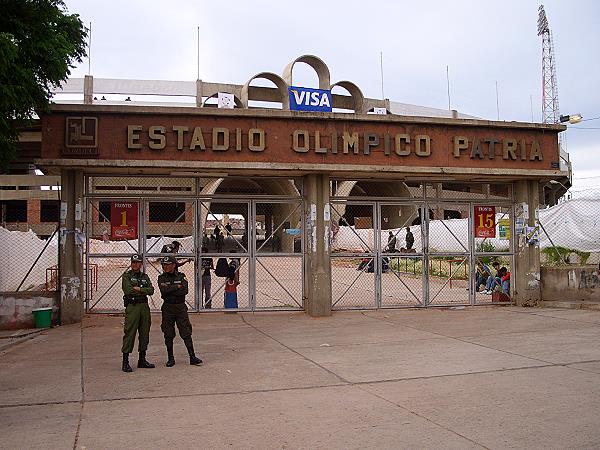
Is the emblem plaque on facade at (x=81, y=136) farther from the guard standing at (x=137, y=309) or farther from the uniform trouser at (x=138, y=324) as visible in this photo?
the uniform trouser at (x=138, y=324)

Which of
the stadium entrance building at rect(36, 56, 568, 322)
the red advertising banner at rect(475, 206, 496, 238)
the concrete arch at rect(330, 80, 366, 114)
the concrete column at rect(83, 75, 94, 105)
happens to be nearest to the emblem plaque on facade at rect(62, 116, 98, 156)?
the stadium entrance building at rect(36, 56, 568, 322)

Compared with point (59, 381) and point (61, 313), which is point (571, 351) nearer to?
point (59, 381)

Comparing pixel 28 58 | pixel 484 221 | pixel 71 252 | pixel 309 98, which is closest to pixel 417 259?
pixel 484 221

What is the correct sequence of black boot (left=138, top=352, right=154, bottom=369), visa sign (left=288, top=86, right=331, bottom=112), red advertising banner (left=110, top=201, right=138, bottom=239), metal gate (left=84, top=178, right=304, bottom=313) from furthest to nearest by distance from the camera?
visa sign (left=288, top=86, right=331, bottom=112)
metal gate (left=84, top=178, right=304, bottom=313)
red advertising banner (left=110, top=201, right=138, bottom=239)
black boot (left=138, top=352, right=154, bottom=369)

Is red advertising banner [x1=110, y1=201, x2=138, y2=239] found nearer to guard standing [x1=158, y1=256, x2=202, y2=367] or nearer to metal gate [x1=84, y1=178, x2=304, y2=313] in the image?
metal gate [x1=84, y1=178, x2=304, y2=313]

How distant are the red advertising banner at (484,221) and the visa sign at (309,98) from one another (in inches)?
254

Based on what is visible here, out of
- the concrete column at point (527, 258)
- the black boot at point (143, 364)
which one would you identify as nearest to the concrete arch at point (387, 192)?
the concrete column at point (527, 258)

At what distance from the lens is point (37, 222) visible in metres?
47.0

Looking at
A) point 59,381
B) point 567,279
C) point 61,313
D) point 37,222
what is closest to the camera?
point 59,381

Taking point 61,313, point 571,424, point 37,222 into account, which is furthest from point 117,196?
point 37,222

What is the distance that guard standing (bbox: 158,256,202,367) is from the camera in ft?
28.4

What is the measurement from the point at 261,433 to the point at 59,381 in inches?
139

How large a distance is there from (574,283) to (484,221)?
277 cm

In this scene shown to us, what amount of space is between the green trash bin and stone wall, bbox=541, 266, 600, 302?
12.0m
